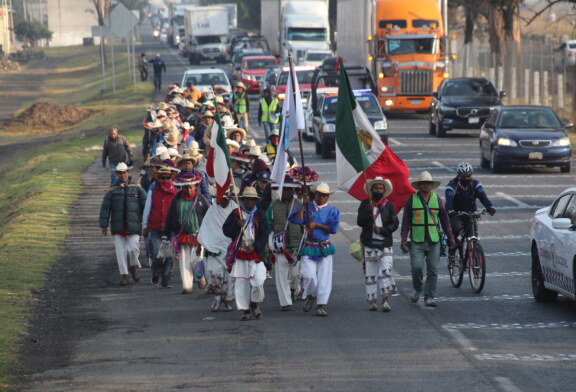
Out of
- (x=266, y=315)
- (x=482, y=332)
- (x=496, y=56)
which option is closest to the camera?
(x=482, y=332)

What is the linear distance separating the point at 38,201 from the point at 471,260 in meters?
14.4

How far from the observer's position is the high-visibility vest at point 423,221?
47.6 feet

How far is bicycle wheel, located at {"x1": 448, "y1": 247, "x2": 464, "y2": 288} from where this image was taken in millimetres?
15852

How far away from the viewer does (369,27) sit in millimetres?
46750

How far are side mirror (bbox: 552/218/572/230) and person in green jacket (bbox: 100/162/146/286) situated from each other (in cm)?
618

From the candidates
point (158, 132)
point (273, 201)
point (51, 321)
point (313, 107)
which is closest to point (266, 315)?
point (273, 201)

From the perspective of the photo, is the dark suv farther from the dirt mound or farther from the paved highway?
the dirt mound

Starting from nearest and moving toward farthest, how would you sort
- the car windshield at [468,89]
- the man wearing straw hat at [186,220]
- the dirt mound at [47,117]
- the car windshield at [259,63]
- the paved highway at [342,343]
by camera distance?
1. the paved highway at [342,343]
2. the man wearing straw hat at [186,220]
3. the car windshield at [468,89]
4. the dirt mound at [47,117]
5. the car windshield at [259,63]

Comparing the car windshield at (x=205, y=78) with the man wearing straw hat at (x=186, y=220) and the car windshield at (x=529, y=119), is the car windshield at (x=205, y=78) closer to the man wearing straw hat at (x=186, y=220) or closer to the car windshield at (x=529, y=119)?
the car windshield at (x=529, y=119)

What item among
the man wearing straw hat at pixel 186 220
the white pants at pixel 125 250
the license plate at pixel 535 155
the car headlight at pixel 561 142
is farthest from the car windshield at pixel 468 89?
the man wearing straw hat at pixel 186 220

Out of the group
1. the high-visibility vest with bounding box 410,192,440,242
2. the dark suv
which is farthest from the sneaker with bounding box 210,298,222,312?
the dark suv

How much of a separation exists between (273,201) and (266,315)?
57.5 inches

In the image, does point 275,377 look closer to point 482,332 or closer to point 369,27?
point 482,332

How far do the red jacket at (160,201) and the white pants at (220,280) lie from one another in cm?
192
